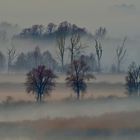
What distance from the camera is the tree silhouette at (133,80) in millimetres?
17375

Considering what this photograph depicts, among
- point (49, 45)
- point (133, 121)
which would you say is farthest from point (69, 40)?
point (133, 121)

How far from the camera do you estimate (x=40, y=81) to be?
1716 cm

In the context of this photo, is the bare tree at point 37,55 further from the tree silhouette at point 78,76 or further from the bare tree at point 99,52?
the bare tree at point 99,52

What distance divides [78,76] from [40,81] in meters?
1.02

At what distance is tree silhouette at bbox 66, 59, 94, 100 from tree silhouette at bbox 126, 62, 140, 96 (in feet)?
3.35

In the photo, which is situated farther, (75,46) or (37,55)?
(75,46)

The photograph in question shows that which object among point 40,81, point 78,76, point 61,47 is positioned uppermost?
point 61,47

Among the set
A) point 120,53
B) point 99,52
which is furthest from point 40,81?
point 120,53

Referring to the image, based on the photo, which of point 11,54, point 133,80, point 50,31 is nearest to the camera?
point 11,54

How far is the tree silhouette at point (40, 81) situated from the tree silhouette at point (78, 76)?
46 cm

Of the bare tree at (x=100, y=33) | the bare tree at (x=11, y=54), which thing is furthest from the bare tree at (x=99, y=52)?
the bare tree at (x=11, y=54)

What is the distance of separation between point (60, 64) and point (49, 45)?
61 centimetres

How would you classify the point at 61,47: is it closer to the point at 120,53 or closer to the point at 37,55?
the point at 37,55

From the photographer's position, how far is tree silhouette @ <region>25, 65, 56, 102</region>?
55.6 ft
